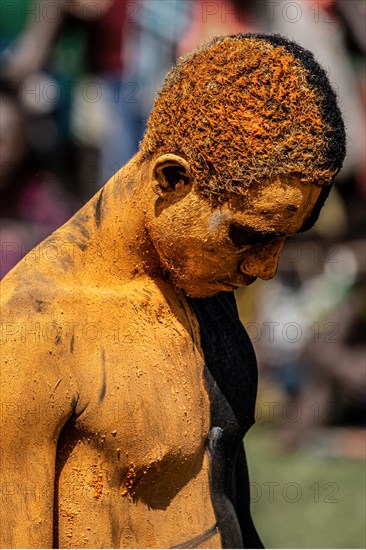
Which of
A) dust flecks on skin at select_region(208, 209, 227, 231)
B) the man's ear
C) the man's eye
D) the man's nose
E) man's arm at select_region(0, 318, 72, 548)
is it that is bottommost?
man's arm at select_region(0, 318, 72, 548)

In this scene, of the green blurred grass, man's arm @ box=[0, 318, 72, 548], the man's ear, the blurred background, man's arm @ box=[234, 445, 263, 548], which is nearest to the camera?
man's arm @ box=[0, 318, 72, 548]

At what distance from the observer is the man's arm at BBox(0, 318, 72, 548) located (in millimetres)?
2232

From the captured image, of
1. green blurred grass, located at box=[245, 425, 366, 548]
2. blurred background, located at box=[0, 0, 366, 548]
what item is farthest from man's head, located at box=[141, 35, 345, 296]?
blurred background, located at box=[0, 0, 366, 548]

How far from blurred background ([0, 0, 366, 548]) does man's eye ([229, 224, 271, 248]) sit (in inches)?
223

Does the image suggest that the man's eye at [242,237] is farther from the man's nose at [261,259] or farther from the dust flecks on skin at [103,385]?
the dust flecks on skin at [103,385]

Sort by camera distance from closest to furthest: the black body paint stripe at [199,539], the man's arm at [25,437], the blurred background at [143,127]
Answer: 1. the man's arm at [25,437]
2. the black body paint stripe at [199,539]
3. the blurred background at [143,127]

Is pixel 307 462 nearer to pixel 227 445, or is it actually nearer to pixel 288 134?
pixel 227 445

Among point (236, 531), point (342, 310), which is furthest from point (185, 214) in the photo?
point (342, 310)

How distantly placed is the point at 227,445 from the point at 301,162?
739mm

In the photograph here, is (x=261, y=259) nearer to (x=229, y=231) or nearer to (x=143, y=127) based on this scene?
(x=229, y=231)

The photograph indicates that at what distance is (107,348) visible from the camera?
2.37 m

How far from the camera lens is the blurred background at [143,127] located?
27.1ft

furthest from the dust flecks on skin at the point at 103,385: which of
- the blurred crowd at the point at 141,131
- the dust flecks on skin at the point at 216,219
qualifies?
the blurred crowd at the point at 141,131

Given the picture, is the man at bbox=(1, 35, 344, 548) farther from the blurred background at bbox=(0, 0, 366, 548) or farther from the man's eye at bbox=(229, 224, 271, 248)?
the blurred background at bbox=(0, 0, 366, 548)
